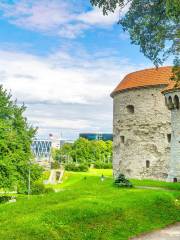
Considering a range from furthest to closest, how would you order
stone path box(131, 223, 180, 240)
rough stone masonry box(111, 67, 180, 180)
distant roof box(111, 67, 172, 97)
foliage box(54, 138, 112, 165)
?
foliage box(54, 138, 112, 165), distant roof box(111, 67, 172, 97), rough stone masonry box(111, 67, 180, 180), stone path box(131, 223, 180, 240)

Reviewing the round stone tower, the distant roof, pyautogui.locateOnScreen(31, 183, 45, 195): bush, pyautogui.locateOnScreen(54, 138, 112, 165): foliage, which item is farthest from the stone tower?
pyautogui.locateOnScreen(54, 138, 112, 165): foliage

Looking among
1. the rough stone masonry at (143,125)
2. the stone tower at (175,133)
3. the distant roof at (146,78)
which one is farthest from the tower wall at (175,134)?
the distant roof at (146,78)

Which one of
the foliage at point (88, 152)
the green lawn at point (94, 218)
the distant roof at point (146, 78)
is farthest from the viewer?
the foliage at point (88, 152)

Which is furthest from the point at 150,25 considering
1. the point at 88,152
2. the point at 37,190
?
the point at 88,152

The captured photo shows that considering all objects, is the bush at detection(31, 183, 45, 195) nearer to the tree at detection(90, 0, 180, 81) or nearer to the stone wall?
the stone wall

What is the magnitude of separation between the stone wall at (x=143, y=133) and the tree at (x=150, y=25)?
20.0 meters

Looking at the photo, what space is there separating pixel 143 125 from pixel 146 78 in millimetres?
3930

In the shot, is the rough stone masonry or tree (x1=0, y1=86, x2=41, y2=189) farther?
the rough stone masonry

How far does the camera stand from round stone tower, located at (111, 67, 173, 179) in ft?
129

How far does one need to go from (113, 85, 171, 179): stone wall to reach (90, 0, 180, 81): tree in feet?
65.7

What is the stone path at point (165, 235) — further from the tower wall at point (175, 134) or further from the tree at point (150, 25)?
the tower wall at point (175, 134)

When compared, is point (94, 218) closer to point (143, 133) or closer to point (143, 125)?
point (143, 133)

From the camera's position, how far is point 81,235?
1419 centimetres

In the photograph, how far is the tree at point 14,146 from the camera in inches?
1117
